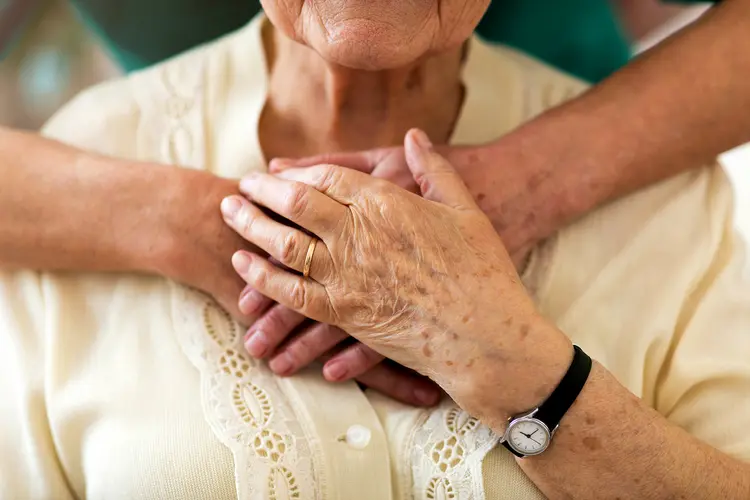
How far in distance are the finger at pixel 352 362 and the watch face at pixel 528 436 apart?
0.67 ft

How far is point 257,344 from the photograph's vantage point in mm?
978

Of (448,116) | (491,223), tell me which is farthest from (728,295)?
(448,116)

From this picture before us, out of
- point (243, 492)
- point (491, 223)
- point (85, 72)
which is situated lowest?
point (85, 72)

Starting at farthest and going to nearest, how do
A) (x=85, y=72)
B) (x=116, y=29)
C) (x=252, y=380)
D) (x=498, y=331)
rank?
(x=85, y=72), (x=116, y=29), (x=252, y=380), (x=498, y=331)

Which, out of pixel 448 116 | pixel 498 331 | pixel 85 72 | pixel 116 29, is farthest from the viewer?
pixel 85 72

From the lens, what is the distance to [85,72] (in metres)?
2.46

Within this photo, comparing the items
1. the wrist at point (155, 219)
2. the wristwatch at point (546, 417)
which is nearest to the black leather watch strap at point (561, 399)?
the wristwatch at point (546, 417)

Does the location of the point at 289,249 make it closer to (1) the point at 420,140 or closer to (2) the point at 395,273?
(2) the point at 395,273

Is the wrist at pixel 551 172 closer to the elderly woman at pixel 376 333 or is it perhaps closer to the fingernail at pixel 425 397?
the elderly woman at pixel 376 333

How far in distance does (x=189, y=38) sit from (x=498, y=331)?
1.09m

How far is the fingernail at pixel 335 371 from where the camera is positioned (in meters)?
0.98

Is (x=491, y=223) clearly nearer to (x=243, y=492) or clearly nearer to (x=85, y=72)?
(x=243, y=492)

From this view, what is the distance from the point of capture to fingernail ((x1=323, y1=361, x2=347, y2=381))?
0.98 meters

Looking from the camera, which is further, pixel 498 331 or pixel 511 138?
pixel 511 138
